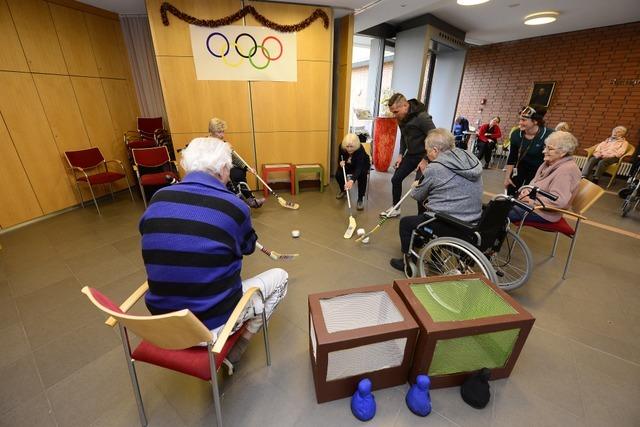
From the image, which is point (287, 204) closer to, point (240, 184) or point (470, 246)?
point (240, 184)

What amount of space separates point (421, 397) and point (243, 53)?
14.2 ft

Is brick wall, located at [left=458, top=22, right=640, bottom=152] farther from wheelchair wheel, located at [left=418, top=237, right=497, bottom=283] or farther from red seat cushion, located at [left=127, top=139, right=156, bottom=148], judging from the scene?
red seat cushion, located at [left=127, top=139, right=156, bottom=148]

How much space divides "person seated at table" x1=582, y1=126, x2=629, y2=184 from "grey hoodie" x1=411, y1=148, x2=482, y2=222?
206 inches

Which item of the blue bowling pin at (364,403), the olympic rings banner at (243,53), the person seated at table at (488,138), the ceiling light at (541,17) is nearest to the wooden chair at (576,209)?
the blue bowling pin at (364,403)

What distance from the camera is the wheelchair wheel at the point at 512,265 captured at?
6.86ft

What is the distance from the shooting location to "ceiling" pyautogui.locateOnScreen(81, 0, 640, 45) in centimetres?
395

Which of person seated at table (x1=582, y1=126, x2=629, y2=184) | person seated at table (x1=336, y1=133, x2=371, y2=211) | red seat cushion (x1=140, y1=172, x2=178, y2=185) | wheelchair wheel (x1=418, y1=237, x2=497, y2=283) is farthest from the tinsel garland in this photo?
person seated at table (x1=582, y1=126, x2=629, y2=184)

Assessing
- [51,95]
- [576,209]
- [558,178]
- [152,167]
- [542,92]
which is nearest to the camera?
[558,178]

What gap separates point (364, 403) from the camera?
4.41 feet

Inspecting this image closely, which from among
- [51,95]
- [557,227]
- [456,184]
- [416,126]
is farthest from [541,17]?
[51,95]

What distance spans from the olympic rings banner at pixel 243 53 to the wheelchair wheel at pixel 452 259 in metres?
3.38

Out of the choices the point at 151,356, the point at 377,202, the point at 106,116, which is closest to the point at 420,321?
the point at 151,356

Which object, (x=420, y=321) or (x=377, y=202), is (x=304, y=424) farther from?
(x=377, y=202)

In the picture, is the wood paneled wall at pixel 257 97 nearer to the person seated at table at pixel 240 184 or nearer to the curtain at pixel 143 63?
the person seated at table at pixel 240 184
